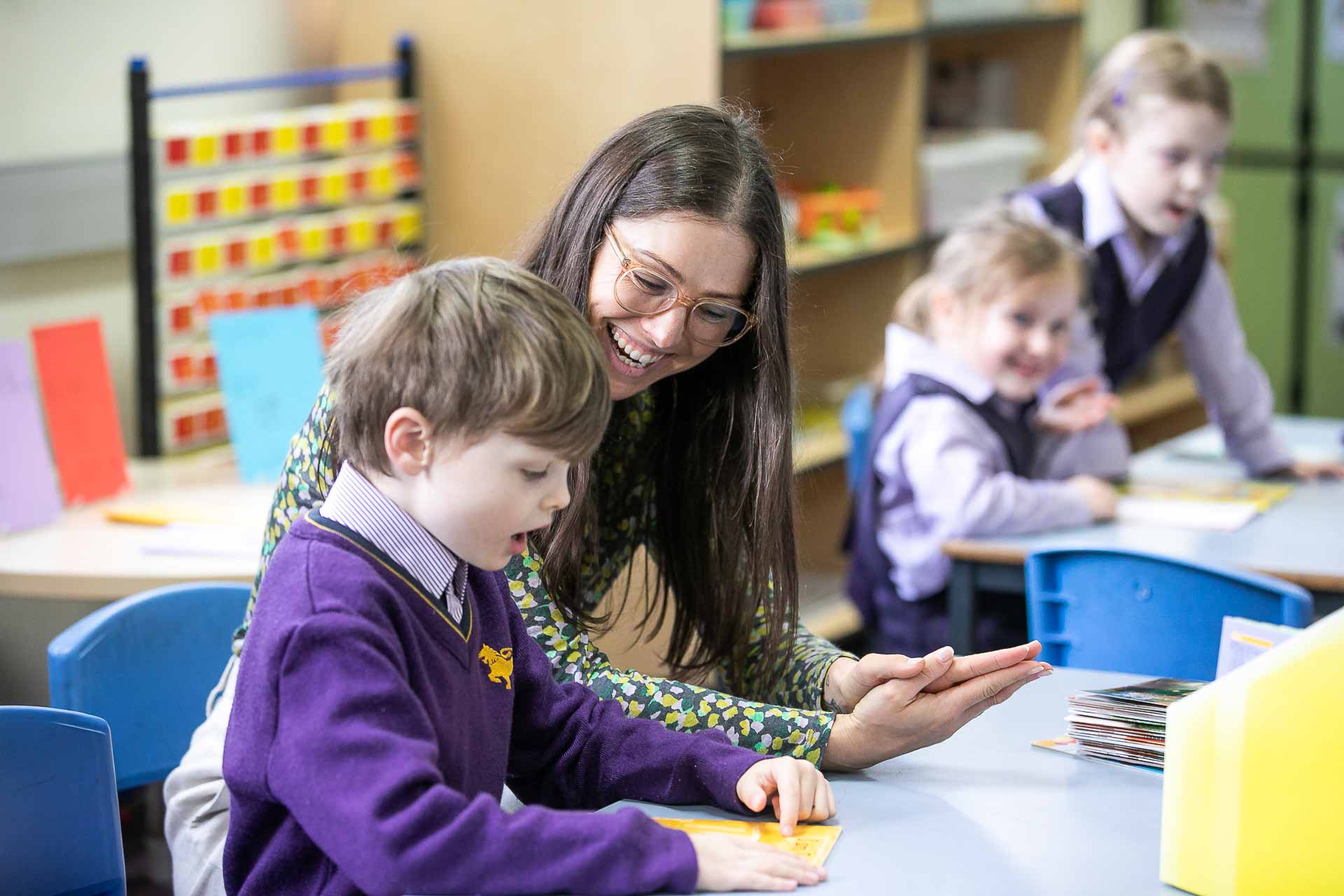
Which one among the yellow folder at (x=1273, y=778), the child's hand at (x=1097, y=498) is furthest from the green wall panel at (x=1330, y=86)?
the yellow folder at (x=1273, y=778)

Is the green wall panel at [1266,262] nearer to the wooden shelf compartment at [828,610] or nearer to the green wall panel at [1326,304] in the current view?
the green wall panel at [1326,304]

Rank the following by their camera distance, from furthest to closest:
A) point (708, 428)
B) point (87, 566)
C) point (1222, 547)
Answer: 1. point (1222, 547)
2. point (87, 566)
3. point (708, 428)

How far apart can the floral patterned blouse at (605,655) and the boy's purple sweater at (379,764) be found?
14cm

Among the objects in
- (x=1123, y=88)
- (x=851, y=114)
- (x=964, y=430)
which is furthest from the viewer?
(x=851, y=114)

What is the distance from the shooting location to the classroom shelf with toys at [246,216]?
2.92 meters

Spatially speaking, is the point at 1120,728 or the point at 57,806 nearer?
the point at 57,806

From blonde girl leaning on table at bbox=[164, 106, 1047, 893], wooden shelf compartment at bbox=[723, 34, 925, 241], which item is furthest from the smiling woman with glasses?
wooden shelf compartment at bbox=[723, 34, 925, 241]

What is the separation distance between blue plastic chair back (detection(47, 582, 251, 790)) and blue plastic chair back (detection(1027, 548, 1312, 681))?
110 centimetres

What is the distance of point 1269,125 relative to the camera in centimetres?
523

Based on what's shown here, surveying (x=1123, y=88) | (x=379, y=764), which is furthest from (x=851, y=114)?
(x=379, y=764)

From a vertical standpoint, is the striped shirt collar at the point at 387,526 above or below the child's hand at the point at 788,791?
above

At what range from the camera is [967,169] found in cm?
401

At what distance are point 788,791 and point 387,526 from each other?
401mm

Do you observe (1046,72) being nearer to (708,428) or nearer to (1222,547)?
(1222,547)
